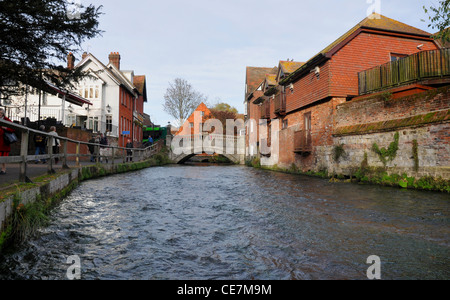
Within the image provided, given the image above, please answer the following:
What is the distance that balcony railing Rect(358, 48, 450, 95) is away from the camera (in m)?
13.0

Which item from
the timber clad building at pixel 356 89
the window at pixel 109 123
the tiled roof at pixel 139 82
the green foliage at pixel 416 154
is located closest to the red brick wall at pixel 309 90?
the timber clad building at pixel 356 89

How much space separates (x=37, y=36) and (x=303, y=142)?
1448cm

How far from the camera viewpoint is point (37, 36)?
8.76 metres

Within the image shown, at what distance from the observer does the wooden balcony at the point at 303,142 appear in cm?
1811

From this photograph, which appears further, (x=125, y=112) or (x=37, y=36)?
(x=125, y=112)

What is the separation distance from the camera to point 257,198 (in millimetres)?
8469

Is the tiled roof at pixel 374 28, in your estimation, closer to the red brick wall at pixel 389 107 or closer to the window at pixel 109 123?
the red brick wall at pixel 389 107

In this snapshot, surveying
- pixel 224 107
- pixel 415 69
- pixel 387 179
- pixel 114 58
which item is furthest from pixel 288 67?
pixel 224 107

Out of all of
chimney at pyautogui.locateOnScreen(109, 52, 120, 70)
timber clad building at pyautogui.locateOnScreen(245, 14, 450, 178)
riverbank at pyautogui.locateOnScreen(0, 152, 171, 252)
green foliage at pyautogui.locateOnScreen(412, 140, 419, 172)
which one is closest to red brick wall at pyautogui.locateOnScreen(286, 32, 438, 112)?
timber clad building at pyautogui.locateOnScreen(245, 14, 450, 178)

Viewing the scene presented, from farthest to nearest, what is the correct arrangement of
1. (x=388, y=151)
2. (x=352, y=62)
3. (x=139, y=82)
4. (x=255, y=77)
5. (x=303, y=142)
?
(x=255, y=77), (x=139, y=82), (x=303, y=142), (x=352, y=62), (x=388, y=151)

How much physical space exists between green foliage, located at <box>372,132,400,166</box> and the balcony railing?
3495 mm

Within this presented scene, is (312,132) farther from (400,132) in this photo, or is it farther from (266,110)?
(266,110)
